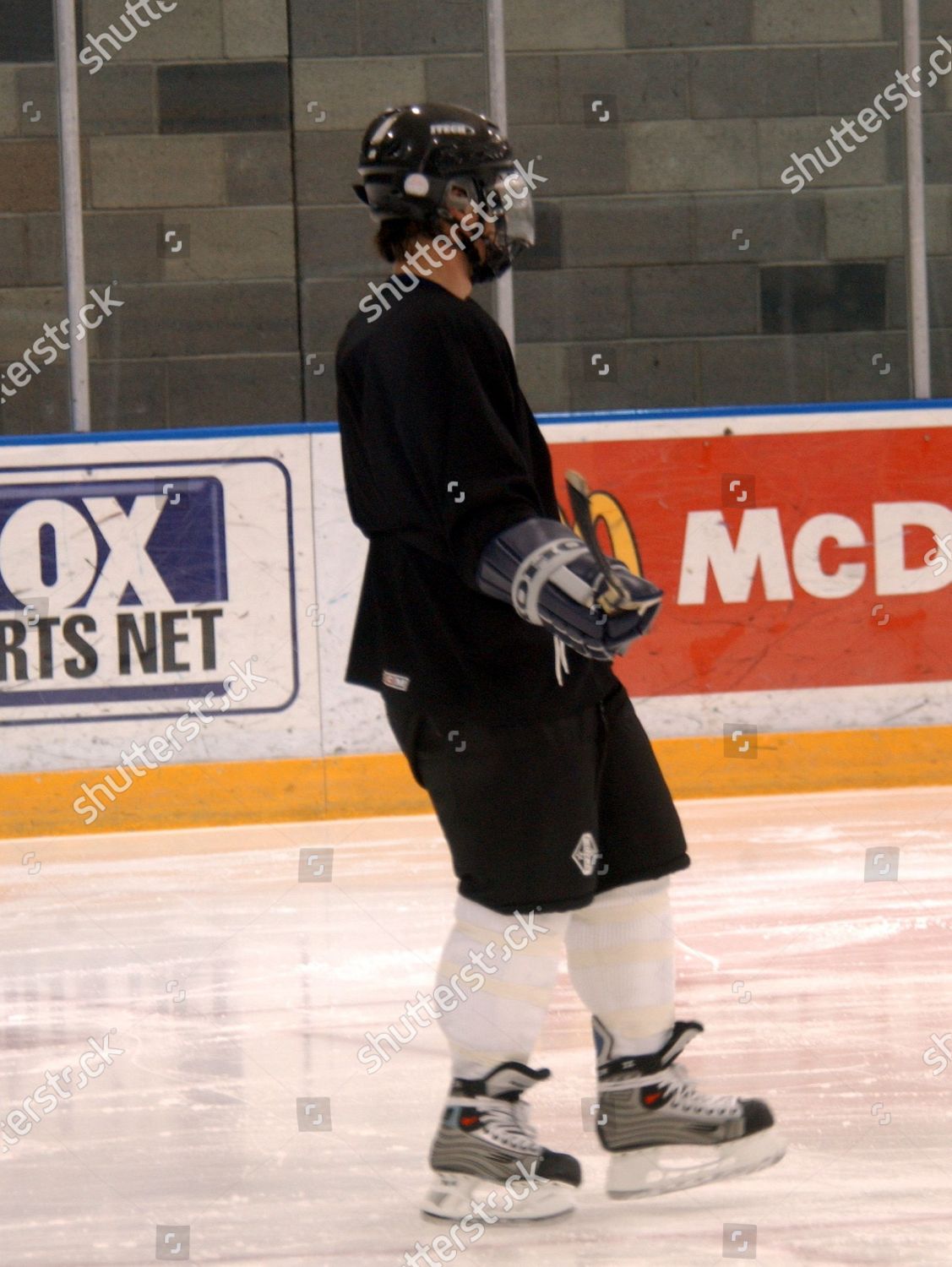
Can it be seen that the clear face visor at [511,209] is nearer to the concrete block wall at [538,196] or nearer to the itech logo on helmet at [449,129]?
the itech logo on helmet at [449,129]

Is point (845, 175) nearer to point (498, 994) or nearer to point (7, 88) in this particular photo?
point (7, 88)

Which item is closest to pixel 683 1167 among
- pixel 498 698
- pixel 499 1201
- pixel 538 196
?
pixel 499 1201

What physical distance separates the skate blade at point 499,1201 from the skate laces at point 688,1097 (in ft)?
0.51

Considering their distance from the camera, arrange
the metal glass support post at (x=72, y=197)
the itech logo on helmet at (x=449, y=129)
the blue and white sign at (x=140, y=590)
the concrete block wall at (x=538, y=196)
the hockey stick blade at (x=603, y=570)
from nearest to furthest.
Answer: the hockey stick blade at (x=603, y=570) < the itech logo on helmet at (x=449, y=129) < the blue and white sign at (x=140, y=590) < the metal glass support post at (x=72, y=197) < the concrete block wall at (x=538, y=196)

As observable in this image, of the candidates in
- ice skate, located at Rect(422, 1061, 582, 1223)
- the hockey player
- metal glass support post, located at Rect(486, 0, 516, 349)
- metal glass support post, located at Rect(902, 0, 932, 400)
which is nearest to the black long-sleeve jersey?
the hockey player

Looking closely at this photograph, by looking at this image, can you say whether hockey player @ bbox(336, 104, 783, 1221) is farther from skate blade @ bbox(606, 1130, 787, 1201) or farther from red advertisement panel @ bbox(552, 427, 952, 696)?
red advertisement panel @ bbox(552, 427, 952, 696)

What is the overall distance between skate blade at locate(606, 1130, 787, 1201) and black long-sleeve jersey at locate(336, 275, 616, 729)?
19.4 inches

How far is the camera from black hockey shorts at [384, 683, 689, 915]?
177cm

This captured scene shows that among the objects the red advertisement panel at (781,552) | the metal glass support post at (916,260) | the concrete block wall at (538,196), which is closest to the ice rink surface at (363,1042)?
the red advertisement panel at (781,552)

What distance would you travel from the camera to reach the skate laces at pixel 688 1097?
1865mm

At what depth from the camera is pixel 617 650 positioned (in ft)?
5.54

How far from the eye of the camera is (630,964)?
6.08ft

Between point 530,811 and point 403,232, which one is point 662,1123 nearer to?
point 530,811

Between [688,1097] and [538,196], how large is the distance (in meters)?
5.32
